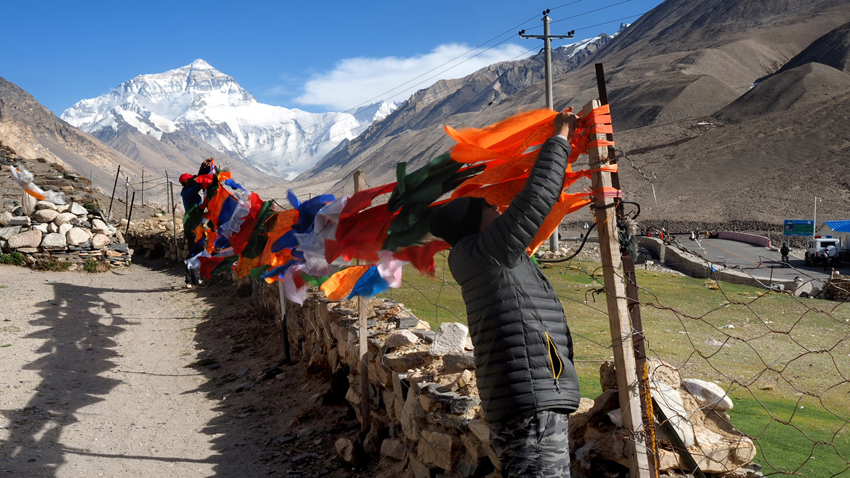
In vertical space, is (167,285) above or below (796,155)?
below

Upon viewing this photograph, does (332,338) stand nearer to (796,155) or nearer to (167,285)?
(167,285)

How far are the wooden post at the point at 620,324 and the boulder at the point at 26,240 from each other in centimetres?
1644

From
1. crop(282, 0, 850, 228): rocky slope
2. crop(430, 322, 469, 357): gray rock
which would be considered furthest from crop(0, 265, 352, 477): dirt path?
crop(282, 0, 850, 228): rocky slope

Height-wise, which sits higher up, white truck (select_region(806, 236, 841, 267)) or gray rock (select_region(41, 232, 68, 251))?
gray rock (select_region(41, 232, 68, 251))

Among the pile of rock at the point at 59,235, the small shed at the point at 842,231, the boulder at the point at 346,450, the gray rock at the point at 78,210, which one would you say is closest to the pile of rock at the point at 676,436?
the boulder at the point at 346,450

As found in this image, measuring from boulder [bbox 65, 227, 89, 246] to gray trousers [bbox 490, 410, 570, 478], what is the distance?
16.2m

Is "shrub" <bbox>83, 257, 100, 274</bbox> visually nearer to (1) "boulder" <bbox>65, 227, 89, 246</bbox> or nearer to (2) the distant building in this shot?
(1) "boulder" <bbox>65, 227, 89, 246</bbox>

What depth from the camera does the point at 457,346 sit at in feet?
15.7

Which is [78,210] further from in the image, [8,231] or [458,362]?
[458,362]

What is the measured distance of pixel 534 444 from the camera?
2.56 m

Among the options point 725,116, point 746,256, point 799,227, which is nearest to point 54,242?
point 746,256

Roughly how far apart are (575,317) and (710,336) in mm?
2317

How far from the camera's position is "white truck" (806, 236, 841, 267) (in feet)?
86.1

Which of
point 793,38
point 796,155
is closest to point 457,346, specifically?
point 796,155
